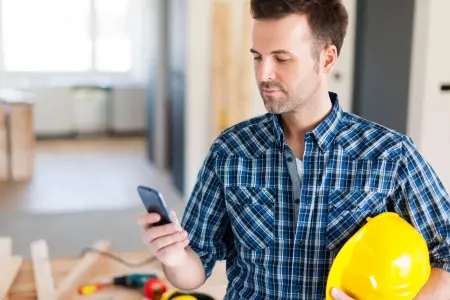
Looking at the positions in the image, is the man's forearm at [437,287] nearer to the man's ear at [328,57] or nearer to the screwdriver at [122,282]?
the man's ear at [328,57]

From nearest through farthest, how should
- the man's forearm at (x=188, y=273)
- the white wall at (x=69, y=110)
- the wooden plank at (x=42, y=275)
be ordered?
Answer: the man's forearm at (x=188, y=273), the wooden plank at (x=42, y=275), the white wall at (x=69, y=110)

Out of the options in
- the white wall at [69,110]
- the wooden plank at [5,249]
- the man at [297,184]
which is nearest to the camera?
the man at [297,184]

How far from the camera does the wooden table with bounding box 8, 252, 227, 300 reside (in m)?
1.71

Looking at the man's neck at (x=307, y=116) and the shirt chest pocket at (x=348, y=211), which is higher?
the man's neck at (x=307, y=116)

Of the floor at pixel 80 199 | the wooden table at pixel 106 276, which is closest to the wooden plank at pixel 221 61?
the floor at pixel 80 199

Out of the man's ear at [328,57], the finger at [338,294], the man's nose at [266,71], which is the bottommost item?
the finger at [338,294]

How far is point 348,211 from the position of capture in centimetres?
121

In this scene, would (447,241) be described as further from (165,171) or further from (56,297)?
(165,171)

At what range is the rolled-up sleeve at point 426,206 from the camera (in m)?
1.18

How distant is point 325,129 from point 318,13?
22 cm

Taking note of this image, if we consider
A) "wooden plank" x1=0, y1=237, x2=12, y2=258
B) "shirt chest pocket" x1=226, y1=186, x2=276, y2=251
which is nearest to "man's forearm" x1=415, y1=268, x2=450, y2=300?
"shirt chest pocket" x1=226, y1=186, x2=276, y2=251

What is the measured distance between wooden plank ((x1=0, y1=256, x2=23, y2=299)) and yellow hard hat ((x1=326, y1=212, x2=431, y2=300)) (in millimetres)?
965

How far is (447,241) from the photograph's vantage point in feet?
3.88

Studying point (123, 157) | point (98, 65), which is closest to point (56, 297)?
point (123, 157)
